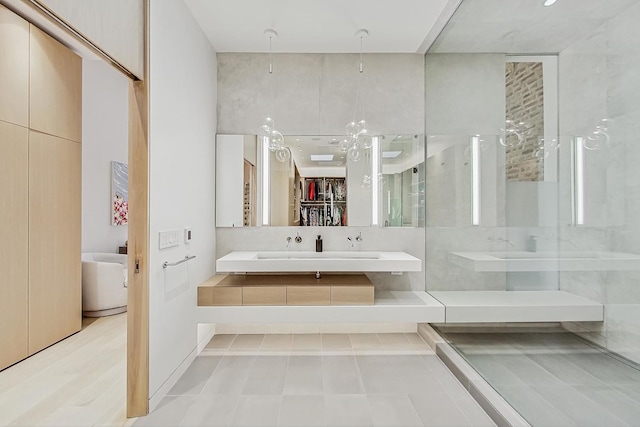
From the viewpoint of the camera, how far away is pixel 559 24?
1493 mm

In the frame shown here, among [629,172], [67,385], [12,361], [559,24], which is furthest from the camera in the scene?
[12,361]

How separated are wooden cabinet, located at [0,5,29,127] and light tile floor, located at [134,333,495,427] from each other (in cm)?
254

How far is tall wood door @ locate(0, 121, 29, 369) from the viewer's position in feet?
8.82

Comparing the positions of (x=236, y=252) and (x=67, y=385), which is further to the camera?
(x=236, y=252)

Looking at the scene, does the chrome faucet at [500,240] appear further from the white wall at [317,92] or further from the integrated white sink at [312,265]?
the white wall at [317,92]

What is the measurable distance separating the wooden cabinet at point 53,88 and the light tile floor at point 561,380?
4047 millimetres

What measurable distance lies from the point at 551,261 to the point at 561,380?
0.54 meters

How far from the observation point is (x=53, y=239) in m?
3.20

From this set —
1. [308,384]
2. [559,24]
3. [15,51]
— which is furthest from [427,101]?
[15,51]

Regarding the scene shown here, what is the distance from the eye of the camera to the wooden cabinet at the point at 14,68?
266cm

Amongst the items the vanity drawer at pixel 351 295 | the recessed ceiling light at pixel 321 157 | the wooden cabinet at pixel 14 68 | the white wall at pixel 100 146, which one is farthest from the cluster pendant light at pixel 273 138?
the white wall at pixel 100 146

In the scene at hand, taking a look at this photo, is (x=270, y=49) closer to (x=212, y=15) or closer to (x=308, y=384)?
(x=212, y=15)

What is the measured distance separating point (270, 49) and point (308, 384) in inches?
122

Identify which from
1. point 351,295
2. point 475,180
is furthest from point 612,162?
point 351,295
